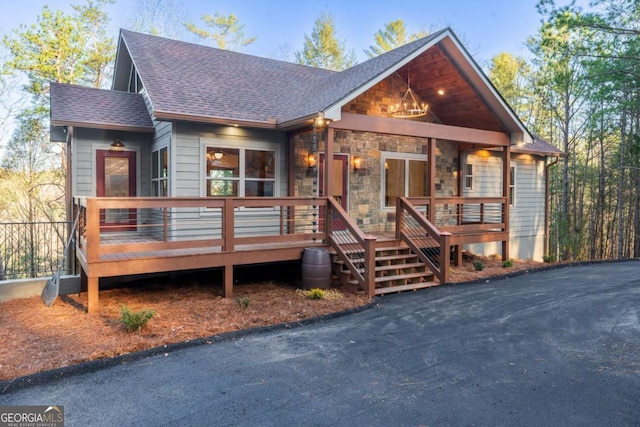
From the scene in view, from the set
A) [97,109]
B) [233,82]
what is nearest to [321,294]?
[233,82]

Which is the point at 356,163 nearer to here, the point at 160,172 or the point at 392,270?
the point at 392,270

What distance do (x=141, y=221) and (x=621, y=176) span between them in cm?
1616

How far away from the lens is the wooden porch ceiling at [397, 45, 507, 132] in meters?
9.20

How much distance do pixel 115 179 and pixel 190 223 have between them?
7.21 feet

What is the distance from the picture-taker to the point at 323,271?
7.12 m

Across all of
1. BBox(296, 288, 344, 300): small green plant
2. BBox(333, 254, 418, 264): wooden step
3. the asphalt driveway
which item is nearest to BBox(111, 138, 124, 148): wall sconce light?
BBox(296, 288, 344, 300): small green plant

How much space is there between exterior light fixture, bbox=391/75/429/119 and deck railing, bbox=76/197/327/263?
3.14 metres

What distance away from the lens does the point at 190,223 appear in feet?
26.0

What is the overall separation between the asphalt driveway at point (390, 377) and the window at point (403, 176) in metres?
5.07

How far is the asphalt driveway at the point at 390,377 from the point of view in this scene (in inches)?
126

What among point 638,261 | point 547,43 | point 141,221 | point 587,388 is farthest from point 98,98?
point 638,261

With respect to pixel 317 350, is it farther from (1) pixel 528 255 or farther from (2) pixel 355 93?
(1) pixel 528 255

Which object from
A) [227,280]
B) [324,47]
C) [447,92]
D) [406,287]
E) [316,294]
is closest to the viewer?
[316,294]

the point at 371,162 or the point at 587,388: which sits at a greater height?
the point at 371,162
